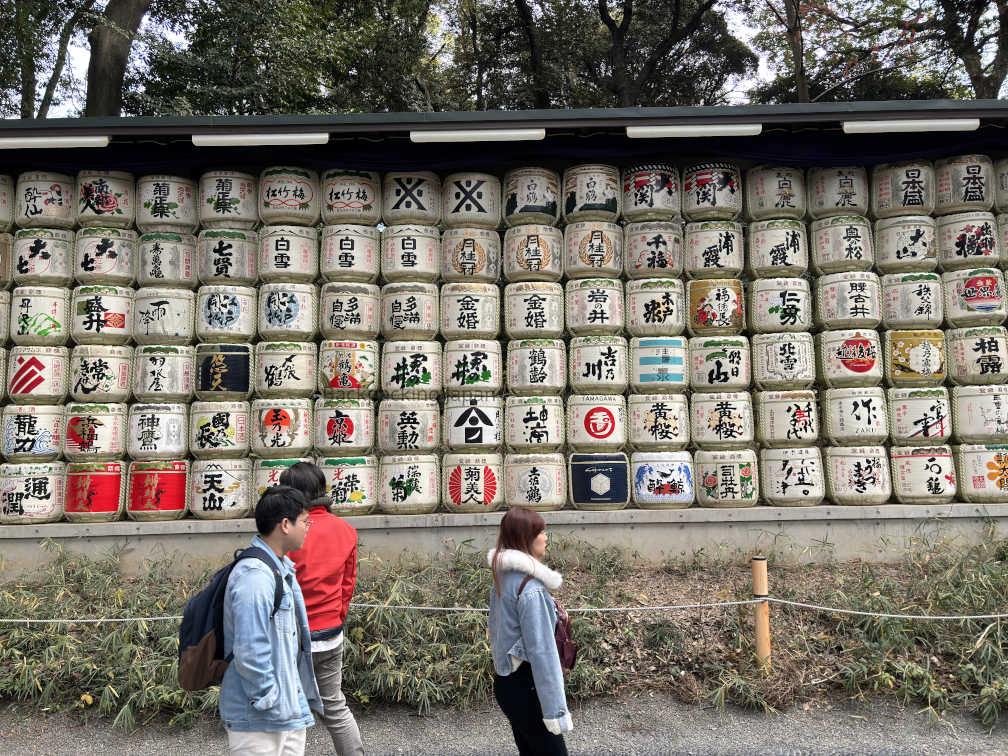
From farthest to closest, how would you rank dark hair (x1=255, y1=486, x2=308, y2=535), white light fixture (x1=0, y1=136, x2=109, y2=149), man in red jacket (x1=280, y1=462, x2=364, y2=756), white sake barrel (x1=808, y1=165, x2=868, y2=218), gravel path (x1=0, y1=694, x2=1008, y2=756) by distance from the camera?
white sake barrel (x1=808, y1=165, x2=868, y2=218), white light fixture (x1=0, y1=136, x2=109, y2=149), gravel path (x1=0, y1=694, x2=1008, y2=756), man in red jacket (x1=280, y1=462, x2=364, y2=756), dark hair (x1=255, y1=486, x2=308, y2=535)

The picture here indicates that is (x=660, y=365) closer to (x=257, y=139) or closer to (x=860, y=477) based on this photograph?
(x=860, y=477)

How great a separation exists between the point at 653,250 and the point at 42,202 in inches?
204

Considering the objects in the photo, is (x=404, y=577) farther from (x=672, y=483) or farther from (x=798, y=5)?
(x=798, y=5)

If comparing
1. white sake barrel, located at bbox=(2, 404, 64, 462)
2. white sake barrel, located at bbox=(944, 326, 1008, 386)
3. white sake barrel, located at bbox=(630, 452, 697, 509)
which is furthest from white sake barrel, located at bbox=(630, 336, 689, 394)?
white sake barrel, located at bbox=(2, 404, 64, 462)

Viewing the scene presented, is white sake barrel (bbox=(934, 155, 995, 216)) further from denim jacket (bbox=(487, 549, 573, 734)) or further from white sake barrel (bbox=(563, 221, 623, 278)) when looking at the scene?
denim jacket (bbox=(487, 549, 573, 734))

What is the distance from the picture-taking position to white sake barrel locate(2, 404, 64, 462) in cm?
574

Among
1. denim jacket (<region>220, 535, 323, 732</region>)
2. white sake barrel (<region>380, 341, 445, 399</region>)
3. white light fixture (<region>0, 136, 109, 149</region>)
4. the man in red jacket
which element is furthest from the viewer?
white sake barrel (<region>380, 341, 445, 399</region>)

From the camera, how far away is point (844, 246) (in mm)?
6094

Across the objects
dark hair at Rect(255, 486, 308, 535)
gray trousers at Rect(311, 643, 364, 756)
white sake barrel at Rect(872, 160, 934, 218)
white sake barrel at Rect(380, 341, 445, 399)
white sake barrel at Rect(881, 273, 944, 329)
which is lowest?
gray trousers at Rect(311, 643, 364, 756)

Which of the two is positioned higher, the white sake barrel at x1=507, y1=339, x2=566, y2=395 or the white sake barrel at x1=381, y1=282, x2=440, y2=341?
the white sake barrel at x1=381, y1=282, x2=440, y2=341

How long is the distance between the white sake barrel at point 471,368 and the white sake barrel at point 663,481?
140cm

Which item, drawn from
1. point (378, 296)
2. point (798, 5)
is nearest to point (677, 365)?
point (378, 296)

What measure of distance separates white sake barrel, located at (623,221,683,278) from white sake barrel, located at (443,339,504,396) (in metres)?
1.42

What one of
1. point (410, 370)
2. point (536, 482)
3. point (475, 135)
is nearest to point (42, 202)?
point (410, 370)
